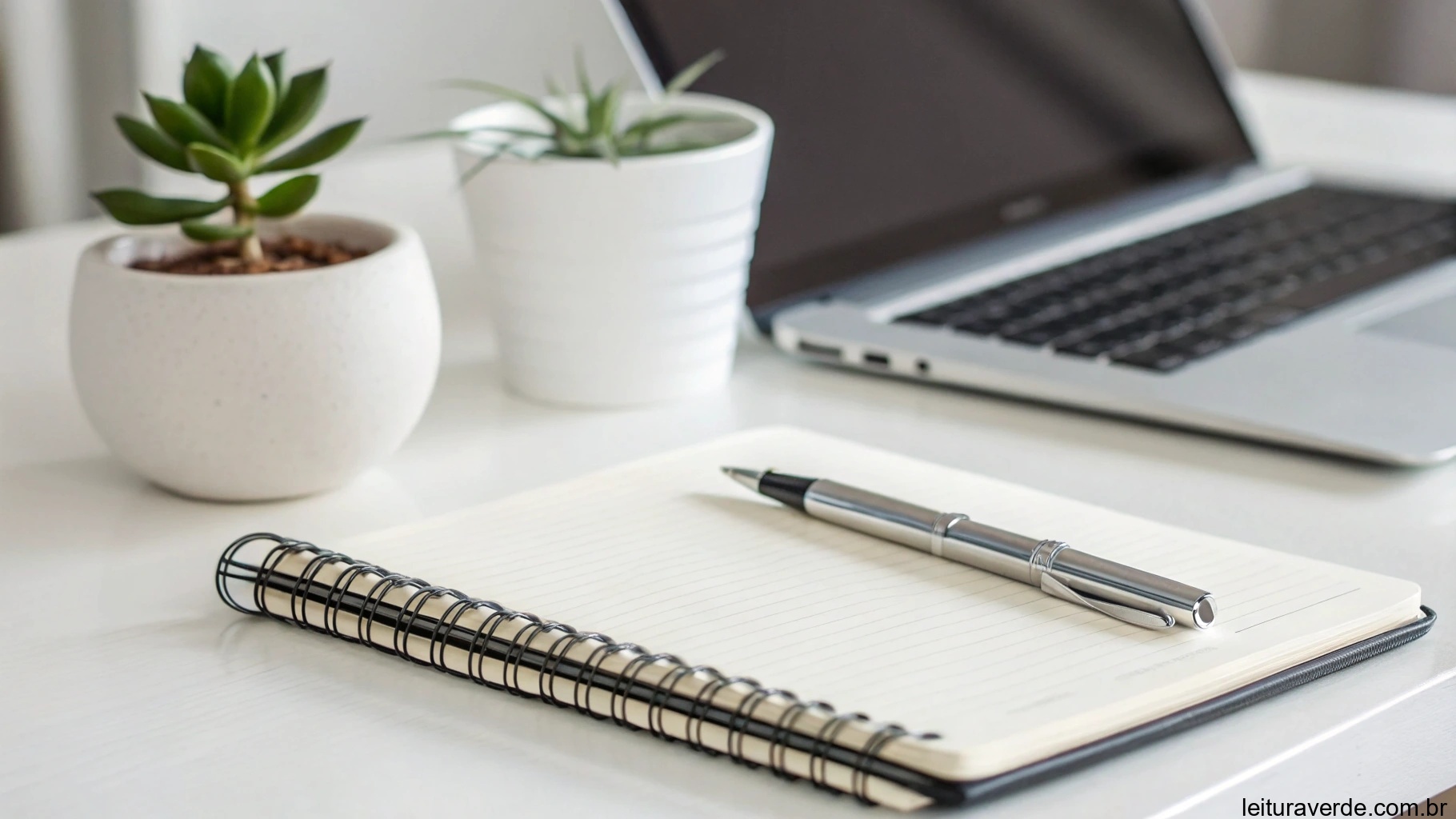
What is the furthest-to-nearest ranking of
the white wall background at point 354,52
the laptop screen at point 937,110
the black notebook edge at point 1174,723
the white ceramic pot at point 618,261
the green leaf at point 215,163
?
the white wall background at point 354,52
the laptop screen at point 937,110
the white ceramic pot at point 618,261
the green leaf at point 215,163
the black notebook edge at point 1174,723

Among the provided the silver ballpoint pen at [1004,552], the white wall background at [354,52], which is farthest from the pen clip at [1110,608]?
the white wall background at [354,52]

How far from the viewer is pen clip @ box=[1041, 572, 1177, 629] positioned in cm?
45

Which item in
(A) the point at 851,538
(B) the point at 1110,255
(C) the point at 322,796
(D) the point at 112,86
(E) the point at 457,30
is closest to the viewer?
(C) the point at 322,796

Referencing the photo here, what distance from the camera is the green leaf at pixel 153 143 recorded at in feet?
1.86

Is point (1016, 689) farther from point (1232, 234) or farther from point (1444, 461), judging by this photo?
point (1232, 234)

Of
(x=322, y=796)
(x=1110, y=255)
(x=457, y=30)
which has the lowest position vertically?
(x=322, y=796)

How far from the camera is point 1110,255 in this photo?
0.90 metres

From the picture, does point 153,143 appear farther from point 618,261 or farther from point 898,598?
point 898,598

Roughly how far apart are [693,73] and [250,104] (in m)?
0.24

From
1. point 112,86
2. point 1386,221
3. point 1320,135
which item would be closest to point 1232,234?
point 1386,221

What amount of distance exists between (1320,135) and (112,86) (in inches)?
56.0

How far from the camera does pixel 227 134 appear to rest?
575mm

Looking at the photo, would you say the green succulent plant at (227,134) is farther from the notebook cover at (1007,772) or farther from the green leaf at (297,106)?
the notebook cover at (1007,772)

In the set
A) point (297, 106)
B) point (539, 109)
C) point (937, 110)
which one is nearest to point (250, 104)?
point (297, 106)
